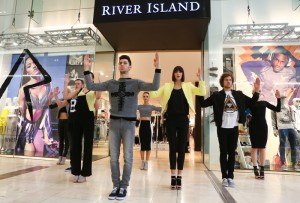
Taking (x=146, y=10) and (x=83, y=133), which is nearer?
(x=83, y=133)

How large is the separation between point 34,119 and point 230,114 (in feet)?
15.6

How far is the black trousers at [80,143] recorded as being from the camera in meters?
2.78

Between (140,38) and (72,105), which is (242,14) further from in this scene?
(72,105)

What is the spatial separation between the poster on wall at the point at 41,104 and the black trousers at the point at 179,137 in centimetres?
365

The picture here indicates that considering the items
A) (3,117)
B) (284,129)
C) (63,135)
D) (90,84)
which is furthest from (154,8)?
(3,117)

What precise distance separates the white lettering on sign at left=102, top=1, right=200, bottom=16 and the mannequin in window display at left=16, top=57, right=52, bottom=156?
2.64 metres

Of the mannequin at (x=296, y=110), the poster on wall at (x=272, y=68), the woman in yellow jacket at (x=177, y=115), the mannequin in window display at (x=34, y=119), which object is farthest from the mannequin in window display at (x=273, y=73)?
the mannequin in window display at (x=34, y=119)

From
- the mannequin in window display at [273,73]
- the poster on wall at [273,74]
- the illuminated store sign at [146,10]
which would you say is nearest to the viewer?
the illuminated store sign at [146,10]

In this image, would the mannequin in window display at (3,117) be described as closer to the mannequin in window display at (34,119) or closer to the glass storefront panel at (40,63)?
the glass storefront panel at (40,63)

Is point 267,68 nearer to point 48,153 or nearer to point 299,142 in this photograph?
point 299,142

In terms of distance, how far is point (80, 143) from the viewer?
A: 284 cm

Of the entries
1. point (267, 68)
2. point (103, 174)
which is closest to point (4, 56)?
point (103, 174)

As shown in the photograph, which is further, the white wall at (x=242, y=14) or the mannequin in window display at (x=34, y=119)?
the mannequin in window display at (x=34, y=119)

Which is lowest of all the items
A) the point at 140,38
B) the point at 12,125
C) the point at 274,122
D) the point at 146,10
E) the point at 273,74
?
the point at 12,125
